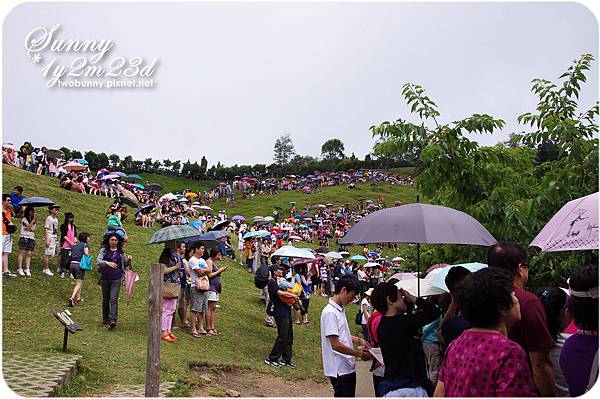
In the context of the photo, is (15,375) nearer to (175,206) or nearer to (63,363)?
(63,363)

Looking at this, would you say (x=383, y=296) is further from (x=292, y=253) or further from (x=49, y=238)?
(x=49, y=238)

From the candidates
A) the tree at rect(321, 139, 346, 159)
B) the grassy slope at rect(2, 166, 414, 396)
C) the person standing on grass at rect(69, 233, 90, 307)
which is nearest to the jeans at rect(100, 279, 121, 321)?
the grassy slope at rect(2, 166, 414, 396)

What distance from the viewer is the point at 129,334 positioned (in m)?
8.75

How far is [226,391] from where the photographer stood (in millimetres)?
7207

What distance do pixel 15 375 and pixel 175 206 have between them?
75.5 feet

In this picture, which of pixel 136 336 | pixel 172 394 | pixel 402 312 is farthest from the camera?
pixel 136 336

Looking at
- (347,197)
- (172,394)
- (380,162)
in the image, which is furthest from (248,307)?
(380,162)

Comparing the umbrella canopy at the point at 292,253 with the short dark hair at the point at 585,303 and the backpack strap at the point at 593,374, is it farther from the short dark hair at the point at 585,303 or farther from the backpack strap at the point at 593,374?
the backpack strap at the point at 593,374

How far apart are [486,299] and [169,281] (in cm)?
686

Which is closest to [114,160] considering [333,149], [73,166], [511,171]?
[73,166]

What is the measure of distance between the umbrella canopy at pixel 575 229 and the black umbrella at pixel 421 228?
1.91 ft

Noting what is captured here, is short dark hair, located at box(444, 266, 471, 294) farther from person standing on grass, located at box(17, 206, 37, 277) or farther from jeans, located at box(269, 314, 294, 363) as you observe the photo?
person standing on grass, located at box(17, 206, 37, 277)

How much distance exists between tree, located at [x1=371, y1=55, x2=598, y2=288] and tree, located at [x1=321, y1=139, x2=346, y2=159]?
3680 inches

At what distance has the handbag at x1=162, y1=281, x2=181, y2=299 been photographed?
8.59 meters
